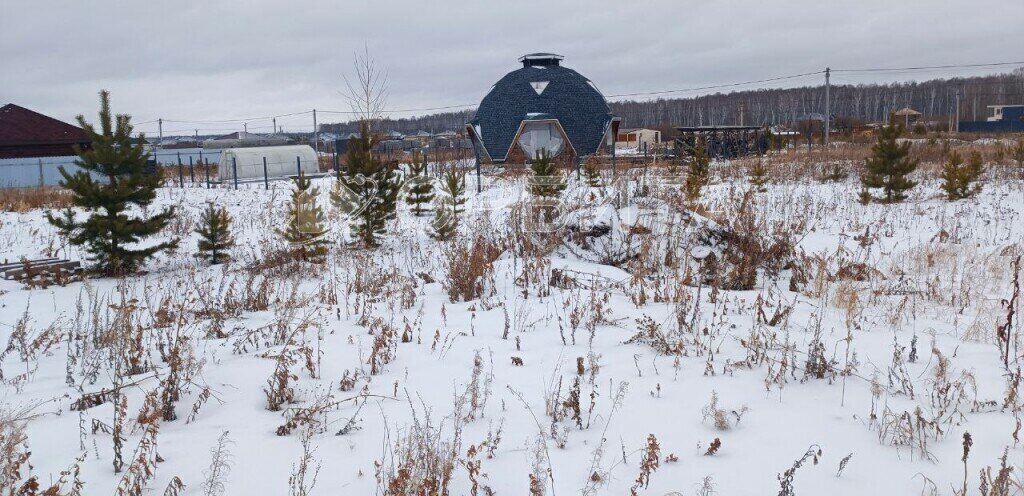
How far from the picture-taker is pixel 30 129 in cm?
3534

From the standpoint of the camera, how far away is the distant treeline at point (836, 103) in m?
95.0

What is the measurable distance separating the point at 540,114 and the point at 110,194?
56.6 feet

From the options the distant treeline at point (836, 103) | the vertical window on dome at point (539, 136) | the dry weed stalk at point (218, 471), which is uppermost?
the distant treeline at point (836, 103)

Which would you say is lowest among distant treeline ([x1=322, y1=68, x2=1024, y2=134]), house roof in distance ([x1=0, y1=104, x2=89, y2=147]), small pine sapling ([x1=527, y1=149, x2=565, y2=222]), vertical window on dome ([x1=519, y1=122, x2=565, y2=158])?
small pine sapling ([x1=527, y1=149, x2=565, y2=222])

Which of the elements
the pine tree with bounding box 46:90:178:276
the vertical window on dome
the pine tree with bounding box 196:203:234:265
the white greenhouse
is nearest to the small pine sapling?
the pine tree with bounding box 196:203:234:265

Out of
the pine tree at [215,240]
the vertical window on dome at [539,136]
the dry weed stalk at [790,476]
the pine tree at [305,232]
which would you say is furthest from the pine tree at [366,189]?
the vertical window on dome at [539,136]

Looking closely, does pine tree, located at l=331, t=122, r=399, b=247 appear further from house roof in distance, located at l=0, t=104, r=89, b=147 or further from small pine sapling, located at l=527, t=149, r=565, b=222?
house roof in distance, located at l=0, t=104, r=89, b=147

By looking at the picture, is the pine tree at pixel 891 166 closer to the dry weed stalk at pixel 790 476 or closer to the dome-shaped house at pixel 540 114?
the dome-shaped house at pixel 540 114

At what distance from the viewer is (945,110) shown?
10131 centimetres

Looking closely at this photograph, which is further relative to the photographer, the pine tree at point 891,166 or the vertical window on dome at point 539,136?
the vertical window on dome at point 539,136

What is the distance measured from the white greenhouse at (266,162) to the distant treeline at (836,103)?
187ft

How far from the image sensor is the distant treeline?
95.0 meters

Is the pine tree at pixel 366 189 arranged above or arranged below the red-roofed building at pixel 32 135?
below

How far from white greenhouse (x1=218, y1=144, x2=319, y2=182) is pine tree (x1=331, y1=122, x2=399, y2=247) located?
712 inches
